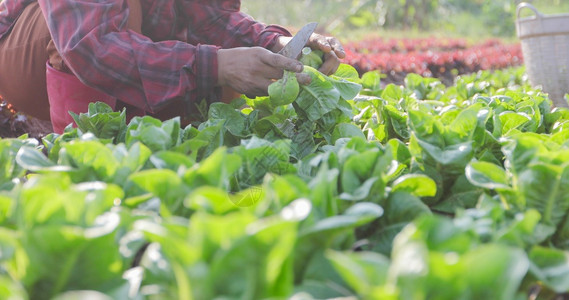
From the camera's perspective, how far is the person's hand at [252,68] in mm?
1656

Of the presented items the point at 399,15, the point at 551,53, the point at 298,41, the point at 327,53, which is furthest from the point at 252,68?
the point at 399,15

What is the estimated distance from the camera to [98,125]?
65.8 inches

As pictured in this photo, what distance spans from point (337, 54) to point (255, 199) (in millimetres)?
953

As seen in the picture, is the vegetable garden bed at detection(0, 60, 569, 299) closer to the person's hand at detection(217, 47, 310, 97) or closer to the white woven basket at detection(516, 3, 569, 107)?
the person's hand at detection(217, 47, 310, 97)

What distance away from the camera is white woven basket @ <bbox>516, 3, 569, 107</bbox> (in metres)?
4.34

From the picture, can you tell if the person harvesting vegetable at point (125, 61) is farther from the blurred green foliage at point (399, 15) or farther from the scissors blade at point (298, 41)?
the blurred green foliage at point (399, 15)

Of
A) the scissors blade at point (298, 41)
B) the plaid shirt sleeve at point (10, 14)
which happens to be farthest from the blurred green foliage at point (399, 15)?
the scissors blade at point (298, 41)

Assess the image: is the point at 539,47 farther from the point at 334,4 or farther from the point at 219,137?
the point at 334,4

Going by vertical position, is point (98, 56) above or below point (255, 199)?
above

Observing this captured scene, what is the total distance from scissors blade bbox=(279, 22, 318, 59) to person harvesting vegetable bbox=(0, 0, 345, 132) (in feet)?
0.29

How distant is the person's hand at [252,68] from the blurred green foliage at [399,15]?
42.2 feet

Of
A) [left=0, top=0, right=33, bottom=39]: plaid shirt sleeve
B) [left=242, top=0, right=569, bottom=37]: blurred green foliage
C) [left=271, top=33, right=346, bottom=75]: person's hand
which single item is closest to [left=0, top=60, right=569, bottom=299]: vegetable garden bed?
[left=271, top=33, right=346, bottom=75]: person's hand

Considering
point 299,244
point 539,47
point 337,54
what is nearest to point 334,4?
point 539,47

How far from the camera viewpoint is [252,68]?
1.73m
